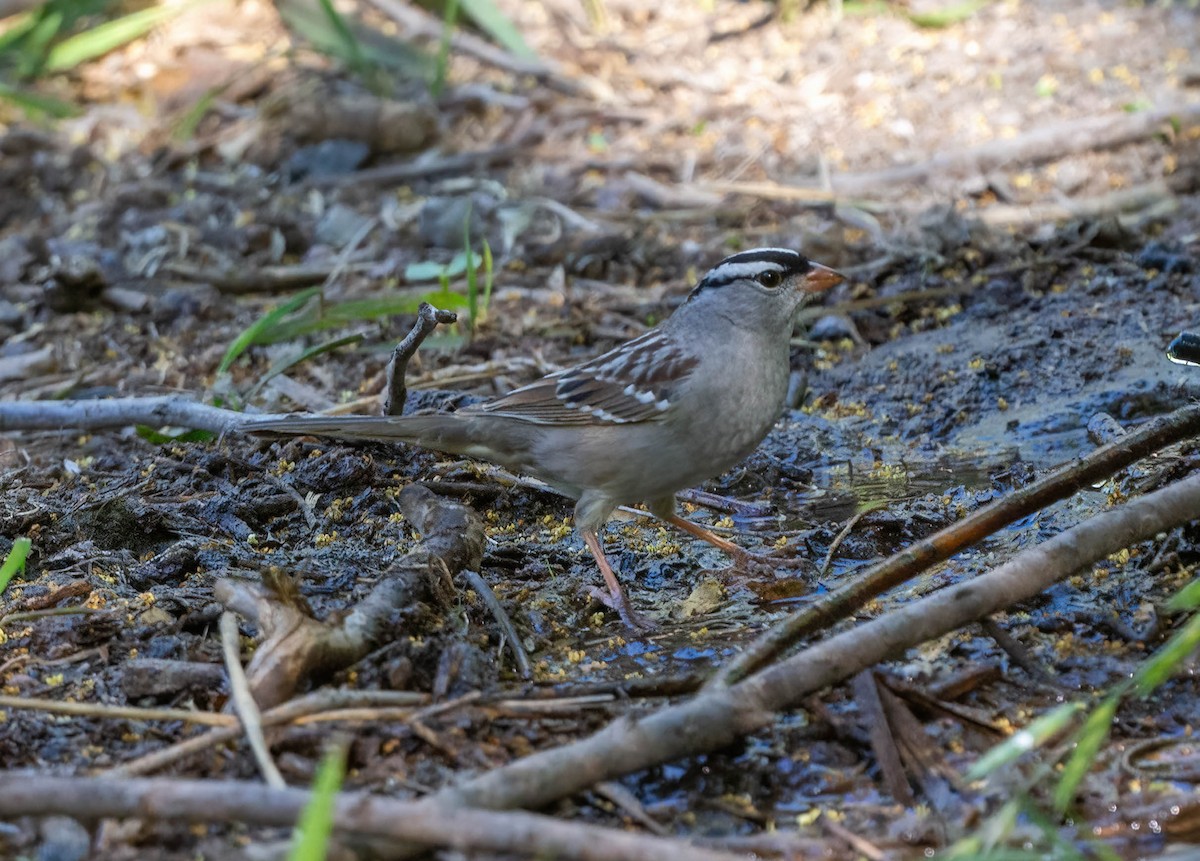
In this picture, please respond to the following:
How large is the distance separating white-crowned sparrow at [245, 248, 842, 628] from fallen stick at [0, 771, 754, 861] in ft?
5.63

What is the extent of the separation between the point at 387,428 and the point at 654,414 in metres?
0.87

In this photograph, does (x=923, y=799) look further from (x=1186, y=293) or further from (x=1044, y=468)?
(x=1186, y=293)

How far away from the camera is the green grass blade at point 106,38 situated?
9594 mm

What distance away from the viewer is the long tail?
14.1 feet

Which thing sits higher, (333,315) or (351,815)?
(351,815)

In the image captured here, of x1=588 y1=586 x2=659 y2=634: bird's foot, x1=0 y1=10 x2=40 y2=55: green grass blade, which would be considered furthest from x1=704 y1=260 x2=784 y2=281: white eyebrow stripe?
x1=0 y1=10 x2=40 y2=55: green grass blade

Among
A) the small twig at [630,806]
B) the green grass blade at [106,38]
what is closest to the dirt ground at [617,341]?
the small twig at [630,806]

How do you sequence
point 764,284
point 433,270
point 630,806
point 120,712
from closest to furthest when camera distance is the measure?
1. point 630,806
2. point 120,712
3. point 764,284
4. point 433,270

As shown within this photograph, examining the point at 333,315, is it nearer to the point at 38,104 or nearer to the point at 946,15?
the point at 38,104

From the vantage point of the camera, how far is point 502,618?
356cm

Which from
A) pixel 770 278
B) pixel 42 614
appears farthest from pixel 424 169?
pixel 42 614

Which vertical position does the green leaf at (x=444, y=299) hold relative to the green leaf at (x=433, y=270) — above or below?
above

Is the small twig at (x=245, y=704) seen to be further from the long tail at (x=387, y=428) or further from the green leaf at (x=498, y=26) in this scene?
the green leaf at (x=498, y=26)

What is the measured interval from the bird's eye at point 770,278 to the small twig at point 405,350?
1.01 meters
